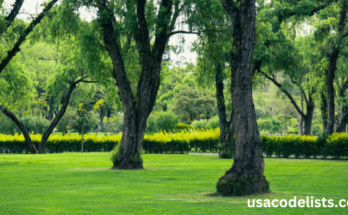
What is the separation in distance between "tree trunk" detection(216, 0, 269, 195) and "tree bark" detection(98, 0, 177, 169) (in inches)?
255

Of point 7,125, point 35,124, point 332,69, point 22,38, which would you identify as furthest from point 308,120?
point 7,125

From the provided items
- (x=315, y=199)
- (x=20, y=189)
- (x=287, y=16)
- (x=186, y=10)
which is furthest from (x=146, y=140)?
(x=315, y=199)

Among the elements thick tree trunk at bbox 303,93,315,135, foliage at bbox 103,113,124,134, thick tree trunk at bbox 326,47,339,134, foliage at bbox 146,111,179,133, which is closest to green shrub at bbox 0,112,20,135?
foliage at bbox 103,113,124,134

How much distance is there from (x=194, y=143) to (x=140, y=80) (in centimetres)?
1439

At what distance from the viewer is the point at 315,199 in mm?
8312

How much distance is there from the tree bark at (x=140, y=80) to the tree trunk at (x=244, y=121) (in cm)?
647

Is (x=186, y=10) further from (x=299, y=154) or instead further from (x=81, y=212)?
(x=299, y=154)

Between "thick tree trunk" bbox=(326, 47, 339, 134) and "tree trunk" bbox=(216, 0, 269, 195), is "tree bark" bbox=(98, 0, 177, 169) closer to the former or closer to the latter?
"tree trunk" bbox=(216, 0, 269, 195)

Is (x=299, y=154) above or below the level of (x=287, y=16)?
below

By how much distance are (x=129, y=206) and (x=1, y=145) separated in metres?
26.1

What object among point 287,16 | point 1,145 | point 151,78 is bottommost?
point 1,145

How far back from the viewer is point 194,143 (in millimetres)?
29281

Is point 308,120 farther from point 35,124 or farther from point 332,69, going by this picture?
point 35,124

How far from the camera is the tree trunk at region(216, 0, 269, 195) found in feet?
28.7
